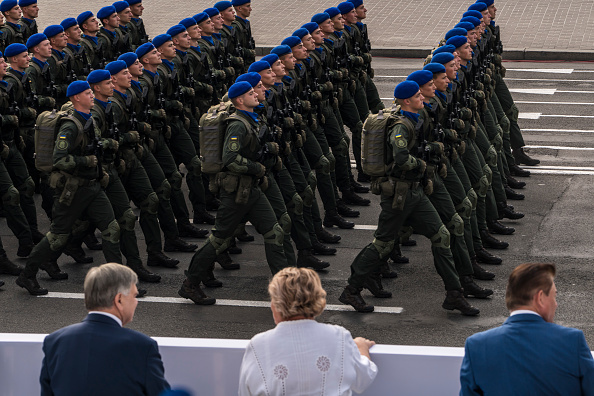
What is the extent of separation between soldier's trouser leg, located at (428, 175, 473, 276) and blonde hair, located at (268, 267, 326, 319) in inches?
189

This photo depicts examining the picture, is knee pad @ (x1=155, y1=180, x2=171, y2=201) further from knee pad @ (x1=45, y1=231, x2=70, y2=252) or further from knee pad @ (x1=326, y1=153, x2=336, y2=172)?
knee pad @ (x1=326, y1=153, x2=336, y2=172)

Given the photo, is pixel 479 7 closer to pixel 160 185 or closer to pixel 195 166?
pixel 195 166

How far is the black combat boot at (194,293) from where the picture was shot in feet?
30.3

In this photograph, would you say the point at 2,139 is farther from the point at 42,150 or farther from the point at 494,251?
the point at 494,251

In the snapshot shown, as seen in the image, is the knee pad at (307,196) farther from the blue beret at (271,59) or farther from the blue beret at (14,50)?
the blue beret at (14,50)

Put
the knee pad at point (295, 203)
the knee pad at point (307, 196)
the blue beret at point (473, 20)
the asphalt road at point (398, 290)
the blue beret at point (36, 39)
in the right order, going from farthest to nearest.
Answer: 1. the blue beret at point (473, 20)
2. the blue beret at point (36, 39)
3. the knee pad at point (307, 196)
4. the knee pad at point (295, 203)
5. the asphalt road at point (398, 290)

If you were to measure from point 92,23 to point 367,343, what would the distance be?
9.29 meters

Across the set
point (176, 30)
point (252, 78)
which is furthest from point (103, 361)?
point (176, 30)

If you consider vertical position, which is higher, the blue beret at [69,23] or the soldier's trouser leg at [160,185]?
the blue beret at [69,23]

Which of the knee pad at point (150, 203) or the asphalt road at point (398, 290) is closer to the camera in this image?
the asphalt road at point (398, 290)

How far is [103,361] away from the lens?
14.4ft

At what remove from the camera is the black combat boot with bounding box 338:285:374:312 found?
9000 mm

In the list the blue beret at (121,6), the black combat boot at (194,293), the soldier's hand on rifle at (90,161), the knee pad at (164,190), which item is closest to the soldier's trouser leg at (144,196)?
the knee pad at (164,190)

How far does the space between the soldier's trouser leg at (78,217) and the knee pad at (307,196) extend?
1897 mm
